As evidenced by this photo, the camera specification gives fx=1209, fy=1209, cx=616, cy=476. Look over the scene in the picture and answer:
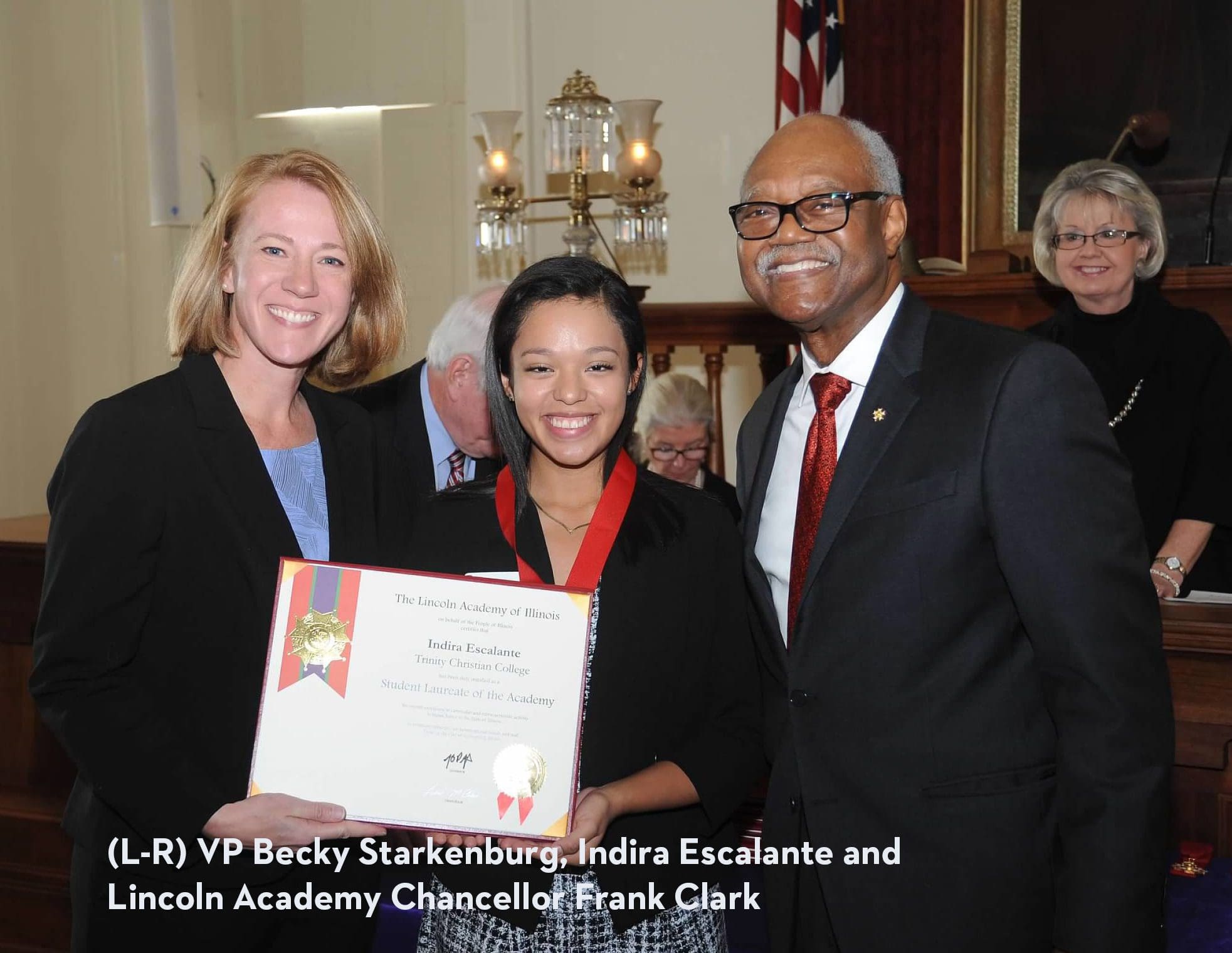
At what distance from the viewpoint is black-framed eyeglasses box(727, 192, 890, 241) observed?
1786mm

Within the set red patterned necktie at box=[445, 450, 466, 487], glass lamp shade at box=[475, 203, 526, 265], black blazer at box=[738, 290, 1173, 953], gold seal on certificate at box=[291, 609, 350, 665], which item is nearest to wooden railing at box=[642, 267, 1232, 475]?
glass lamp shade at box=[475, 203, 526, 265]

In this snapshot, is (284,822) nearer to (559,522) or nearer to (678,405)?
(559,522)

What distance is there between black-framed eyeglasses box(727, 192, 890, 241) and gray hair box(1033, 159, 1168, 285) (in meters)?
1.91

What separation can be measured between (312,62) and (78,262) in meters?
1.84

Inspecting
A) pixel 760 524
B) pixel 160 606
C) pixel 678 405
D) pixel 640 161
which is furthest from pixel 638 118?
pixel 160 606

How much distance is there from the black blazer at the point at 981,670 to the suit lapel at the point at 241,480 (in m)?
0.77

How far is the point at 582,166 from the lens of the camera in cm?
613

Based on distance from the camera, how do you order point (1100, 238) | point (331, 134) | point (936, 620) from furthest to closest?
1. point (331, 134)
2. point (1100, 238)
3. point (936, 620)

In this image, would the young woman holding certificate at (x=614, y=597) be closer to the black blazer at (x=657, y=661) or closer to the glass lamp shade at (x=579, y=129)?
the black blazer at (x=657, y=661)

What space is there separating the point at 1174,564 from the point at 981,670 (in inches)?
70.3

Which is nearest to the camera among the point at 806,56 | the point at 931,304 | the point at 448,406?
the point at 448,406

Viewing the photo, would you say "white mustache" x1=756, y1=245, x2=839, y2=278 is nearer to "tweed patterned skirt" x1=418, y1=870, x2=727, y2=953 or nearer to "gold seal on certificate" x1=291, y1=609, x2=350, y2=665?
"gold seal on certificate" x1=291, y1=609, x2=350, y2=665

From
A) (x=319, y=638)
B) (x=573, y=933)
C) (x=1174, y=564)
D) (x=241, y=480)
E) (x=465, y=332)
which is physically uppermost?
(x=465, y=332)

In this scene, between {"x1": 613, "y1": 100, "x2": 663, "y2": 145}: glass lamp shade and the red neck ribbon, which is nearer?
the red neck ribbon
